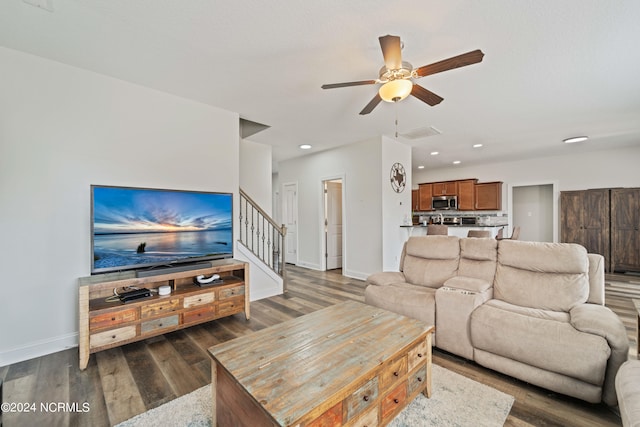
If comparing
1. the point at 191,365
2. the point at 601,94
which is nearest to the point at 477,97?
the point at 601,94

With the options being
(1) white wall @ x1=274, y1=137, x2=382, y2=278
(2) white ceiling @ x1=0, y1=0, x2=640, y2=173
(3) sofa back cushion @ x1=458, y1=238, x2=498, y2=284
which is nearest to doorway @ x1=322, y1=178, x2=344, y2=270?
(1) white wall @ x1=274, y1=137, x2=382, y2=278

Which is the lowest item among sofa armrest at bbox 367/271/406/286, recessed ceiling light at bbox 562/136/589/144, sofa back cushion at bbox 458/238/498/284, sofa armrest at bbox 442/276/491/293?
sofa armrest at bbox 367/271/406/286

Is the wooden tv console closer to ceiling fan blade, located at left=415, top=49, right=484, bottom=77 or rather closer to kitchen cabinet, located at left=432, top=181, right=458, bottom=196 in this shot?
ceiling fan blade, located at left=415, top=49, right=484, bottom=77

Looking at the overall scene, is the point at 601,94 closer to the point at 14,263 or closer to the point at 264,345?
the point at 264,345

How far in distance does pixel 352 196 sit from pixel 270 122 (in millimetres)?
2117

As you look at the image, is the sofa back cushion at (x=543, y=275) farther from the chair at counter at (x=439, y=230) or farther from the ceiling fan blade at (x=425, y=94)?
the chair at counter at (x=439, y=230)

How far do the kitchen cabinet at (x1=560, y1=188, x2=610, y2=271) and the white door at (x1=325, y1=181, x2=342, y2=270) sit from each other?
5035 millimetres

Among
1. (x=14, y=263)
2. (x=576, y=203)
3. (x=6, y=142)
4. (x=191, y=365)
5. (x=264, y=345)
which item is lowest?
(x=191, y=365)

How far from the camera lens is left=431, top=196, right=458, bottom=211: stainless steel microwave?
7.52m

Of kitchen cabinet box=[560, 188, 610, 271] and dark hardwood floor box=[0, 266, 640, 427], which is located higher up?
kitchen cabinet box=[560, 188, 610, 271]

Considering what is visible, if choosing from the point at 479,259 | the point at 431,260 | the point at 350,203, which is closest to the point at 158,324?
the point at 431,260

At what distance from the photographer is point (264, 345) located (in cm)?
155

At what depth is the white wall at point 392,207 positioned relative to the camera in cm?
470

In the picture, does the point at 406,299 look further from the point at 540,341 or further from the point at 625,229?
the point at 625,229
